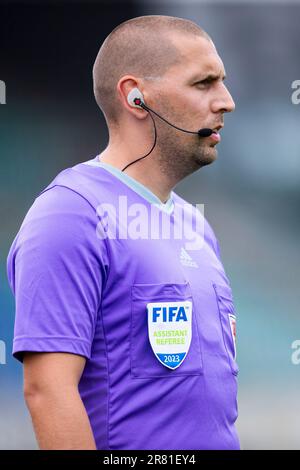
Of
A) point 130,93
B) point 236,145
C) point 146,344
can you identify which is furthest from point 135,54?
point 236,145

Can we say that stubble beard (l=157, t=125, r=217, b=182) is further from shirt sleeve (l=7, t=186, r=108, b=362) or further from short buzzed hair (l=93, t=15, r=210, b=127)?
shirt sleeve (l=7, t=186, r=108, b=362)

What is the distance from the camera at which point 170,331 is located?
1.62m

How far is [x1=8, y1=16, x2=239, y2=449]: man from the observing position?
151cm

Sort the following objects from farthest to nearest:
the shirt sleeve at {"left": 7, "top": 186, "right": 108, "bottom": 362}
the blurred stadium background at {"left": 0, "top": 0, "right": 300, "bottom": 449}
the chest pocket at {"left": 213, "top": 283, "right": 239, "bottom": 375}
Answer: the blurred stadium background at {"left": 0, "top": 0, "right": 300, "bottom": 449}, the chest pocket at {"left": 213, "top": 283, "right": 239, "bottom": 375}, the shirt sleeve at {"left": 7, "top": 186, "right": 108, "bottom": 362}

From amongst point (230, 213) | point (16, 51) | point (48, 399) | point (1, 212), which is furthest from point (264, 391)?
point (48, 399)

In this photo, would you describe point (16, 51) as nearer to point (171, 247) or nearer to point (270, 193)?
point (270, 193)

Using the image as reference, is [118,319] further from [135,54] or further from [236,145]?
[236,145]

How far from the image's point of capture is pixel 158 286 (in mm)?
1630

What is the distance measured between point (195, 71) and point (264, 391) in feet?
7.55

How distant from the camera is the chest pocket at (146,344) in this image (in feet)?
5.18

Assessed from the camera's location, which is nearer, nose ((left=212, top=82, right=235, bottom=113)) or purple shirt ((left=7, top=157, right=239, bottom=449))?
purple shirt ((left=7, top=157, right=239, bottom=449))

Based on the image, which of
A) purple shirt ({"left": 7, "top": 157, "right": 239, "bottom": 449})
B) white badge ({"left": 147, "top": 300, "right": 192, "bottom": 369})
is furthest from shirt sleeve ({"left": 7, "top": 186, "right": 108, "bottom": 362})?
white badge ({"left": 147, "top": 300, "right": 192, "bottom": 369})

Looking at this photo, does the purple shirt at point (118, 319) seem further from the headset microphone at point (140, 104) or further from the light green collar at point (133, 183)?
the headset microphone at point (140, 104)

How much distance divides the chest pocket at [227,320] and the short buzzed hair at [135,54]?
46cm
